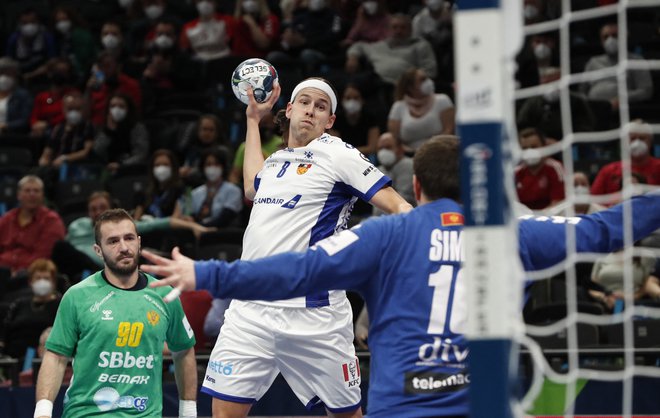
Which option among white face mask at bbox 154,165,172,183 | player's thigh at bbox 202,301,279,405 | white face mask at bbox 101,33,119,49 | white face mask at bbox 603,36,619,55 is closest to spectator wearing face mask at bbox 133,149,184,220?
white face mask at bbox 154,165,172,183

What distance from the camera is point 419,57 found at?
14.7 metres

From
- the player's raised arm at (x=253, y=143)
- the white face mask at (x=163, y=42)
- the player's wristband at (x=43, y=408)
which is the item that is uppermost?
the white face mask at (x=163, y=42)

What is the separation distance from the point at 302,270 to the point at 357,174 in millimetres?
2127

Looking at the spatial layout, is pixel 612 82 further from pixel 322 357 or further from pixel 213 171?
pixel 322 357

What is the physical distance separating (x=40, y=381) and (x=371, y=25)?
10043mm

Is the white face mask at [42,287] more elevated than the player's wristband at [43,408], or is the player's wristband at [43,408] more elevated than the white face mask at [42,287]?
the white face mask at [42,287]

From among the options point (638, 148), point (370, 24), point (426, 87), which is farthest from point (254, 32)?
point (638, 148)

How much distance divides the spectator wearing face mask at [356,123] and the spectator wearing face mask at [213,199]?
1.50m

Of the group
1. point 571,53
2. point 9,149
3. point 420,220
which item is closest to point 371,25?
point 571,53

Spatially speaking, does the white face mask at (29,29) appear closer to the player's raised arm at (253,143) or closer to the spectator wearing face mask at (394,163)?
the spectator wearing face mask at (394,163)

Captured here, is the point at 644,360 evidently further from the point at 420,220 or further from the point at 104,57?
the point at 104,57

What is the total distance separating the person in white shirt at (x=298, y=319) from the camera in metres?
6.59

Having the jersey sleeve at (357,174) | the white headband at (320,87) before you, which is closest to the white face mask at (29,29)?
the white headband at (320,87)

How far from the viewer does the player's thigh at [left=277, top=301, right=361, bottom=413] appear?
260 inches
